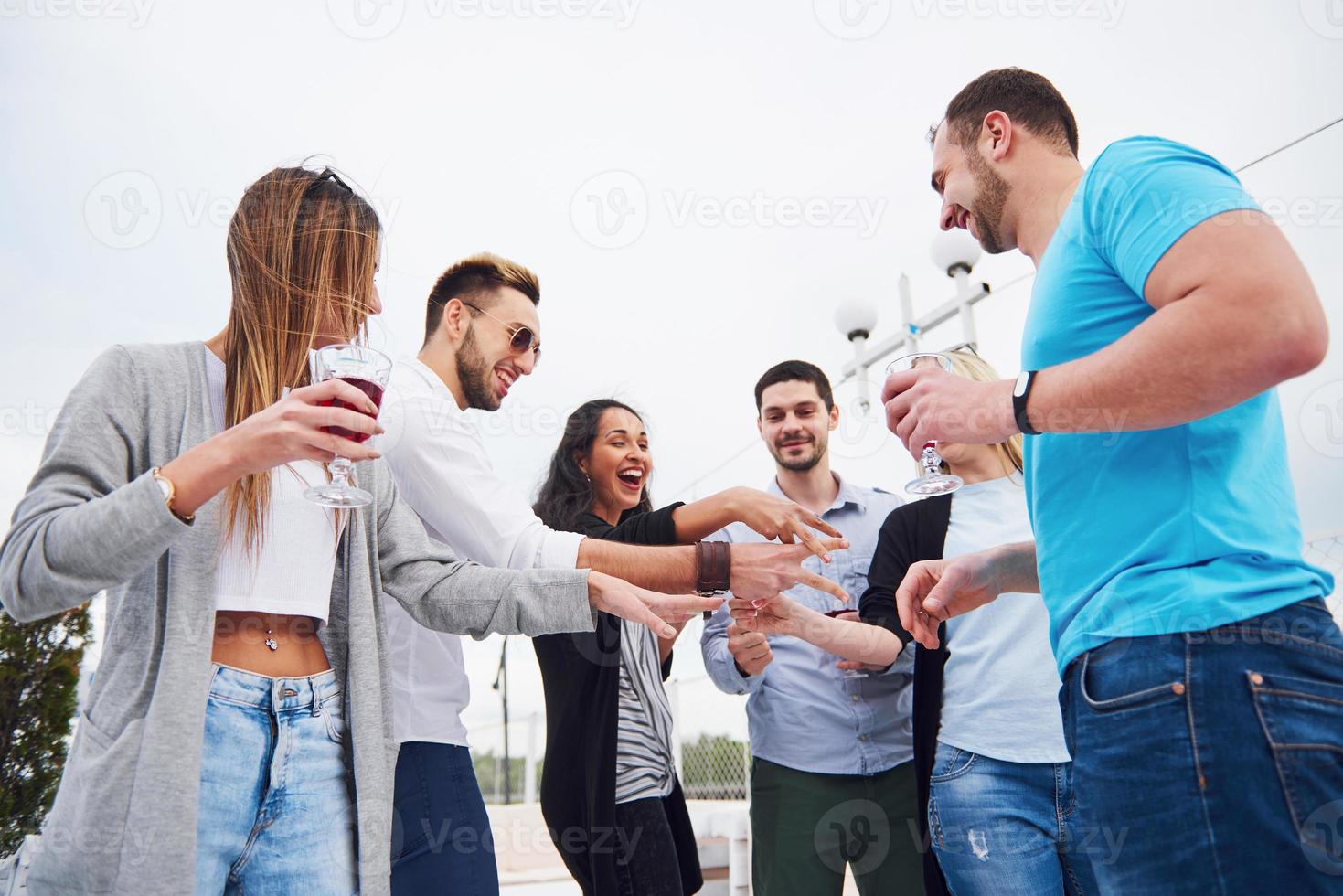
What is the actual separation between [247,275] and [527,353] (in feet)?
4.64

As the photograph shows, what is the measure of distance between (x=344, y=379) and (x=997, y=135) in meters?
1.50

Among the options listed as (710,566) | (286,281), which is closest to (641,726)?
(710,566)

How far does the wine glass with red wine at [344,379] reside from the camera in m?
1.56

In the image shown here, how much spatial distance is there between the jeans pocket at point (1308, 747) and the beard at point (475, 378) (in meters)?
2.37

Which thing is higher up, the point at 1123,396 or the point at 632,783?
the point at 1123,396

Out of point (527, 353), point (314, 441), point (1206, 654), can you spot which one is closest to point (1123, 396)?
point (1206, 654)

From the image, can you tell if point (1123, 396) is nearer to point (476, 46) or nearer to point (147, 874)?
point (147, 874)

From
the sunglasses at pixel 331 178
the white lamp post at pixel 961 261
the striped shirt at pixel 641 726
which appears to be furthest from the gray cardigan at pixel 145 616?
the white lamp post at pixel 961 261

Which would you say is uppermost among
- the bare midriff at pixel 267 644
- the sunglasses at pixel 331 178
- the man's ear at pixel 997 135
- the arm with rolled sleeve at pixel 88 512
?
the man's ear at pixel 997 135

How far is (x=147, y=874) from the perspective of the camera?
4.11ft

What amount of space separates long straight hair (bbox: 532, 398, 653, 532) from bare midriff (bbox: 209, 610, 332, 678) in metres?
1.50

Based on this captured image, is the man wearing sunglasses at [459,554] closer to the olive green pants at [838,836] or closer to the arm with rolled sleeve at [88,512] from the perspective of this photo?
the arm with rolled sleeve at [88,512]

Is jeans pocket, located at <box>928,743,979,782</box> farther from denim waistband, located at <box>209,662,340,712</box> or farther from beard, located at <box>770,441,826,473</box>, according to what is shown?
denim waistband, located at <box>209,662,340,712</box>

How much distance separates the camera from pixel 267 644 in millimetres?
1532
